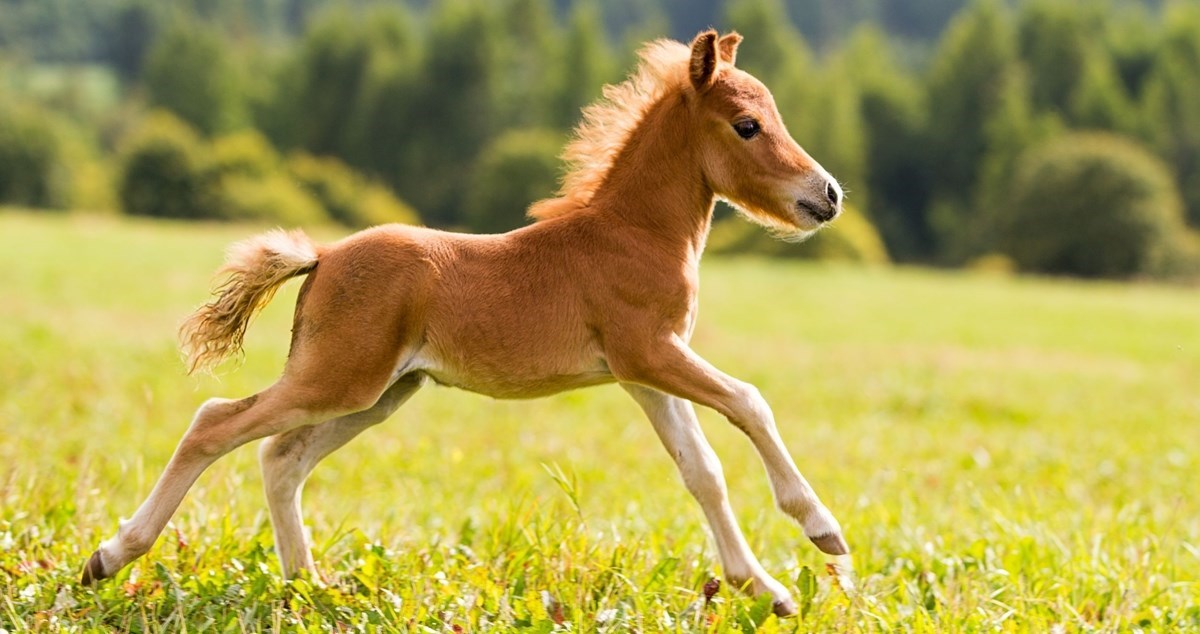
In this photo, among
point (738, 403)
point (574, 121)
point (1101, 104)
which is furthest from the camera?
point (1101, 104)

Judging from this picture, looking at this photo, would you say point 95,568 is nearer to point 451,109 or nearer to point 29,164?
point 29,164

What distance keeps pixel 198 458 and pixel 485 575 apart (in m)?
1.06

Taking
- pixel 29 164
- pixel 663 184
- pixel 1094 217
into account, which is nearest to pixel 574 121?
pixel 1094 217

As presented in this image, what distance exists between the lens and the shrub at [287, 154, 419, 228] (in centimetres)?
7012

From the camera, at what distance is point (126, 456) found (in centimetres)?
753

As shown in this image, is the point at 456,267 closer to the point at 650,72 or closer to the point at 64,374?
the point at 650,72

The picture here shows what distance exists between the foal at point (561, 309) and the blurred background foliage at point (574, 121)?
53848 millimetres

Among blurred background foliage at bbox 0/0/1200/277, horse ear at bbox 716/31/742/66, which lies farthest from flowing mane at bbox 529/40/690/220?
blurred background foliage at bbox 0/0/1200/277

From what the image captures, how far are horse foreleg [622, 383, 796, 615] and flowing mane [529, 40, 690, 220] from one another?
2.43 feet

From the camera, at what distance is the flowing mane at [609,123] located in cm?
476

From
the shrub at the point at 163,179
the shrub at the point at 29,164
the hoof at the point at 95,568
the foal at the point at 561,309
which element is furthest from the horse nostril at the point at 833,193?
the shrub at the point at 29,164

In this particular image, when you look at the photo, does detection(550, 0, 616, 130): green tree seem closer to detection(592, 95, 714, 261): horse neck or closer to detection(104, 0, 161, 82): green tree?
detection(104, 0, 161, 82): green tree

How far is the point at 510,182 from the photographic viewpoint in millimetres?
69250

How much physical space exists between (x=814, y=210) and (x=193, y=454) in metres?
2.30
